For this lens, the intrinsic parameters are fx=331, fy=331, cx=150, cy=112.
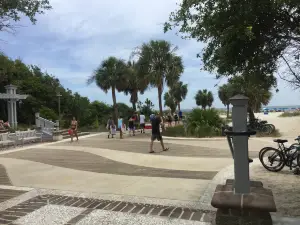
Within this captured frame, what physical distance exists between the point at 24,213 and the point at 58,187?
1.72 m

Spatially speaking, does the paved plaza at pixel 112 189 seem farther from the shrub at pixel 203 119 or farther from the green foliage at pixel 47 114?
the green foliage at pixel 47 114

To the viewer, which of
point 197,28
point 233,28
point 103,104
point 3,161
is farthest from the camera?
point 103,104

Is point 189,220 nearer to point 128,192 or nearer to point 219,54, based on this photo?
point 128,192

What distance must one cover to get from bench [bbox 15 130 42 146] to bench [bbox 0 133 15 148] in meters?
0.37

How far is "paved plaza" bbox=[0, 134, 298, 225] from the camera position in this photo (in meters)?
5.20

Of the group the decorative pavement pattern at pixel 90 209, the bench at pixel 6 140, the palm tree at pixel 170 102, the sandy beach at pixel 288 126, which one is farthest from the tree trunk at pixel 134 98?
the decorative pavement pattern at pixel 90 209

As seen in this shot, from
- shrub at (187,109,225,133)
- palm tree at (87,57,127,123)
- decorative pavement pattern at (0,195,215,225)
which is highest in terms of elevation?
palm tree at (87,57,127,123)

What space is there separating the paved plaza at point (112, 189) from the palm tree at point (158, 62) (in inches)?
495

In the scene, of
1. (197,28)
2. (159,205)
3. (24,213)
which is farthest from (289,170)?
(24,213)

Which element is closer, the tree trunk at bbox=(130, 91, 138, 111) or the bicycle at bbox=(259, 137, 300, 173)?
the bicycle at bbox=(259, 137, 300, 173)

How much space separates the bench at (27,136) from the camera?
17922 mm

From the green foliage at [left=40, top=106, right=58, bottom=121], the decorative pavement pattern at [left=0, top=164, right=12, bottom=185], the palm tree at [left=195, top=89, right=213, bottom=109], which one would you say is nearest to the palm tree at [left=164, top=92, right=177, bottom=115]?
the palm tree at [left=195, top=89, right=213, bottom=109]

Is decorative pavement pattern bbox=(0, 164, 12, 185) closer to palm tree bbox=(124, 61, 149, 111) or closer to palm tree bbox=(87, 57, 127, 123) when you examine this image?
palm tree bbox=(124, 61, 149, 111)

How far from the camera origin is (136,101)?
1468 inches
